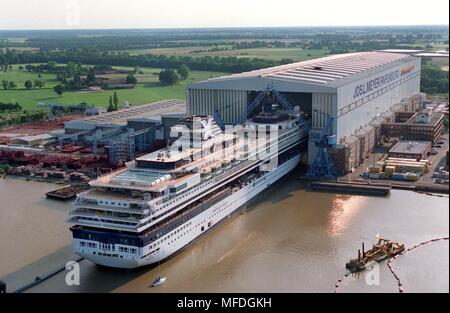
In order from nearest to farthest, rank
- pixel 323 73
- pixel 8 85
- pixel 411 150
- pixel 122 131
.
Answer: pixel 411 150, pixel 323 73, pixel 122 131, pixel 8 85

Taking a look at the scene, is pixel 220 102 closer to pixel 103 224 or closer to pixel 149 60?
pixel 103 224

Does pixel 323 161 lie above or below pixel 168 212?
below

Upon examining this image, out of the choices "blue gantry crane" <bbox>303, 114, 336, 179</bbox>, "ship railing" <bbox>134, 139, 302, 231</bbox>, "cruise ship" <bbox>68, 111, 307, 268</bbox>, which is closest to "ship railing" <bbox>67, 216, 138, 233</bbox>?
"cruise ship" <bbox>68, 111, 307, 268</bbox>

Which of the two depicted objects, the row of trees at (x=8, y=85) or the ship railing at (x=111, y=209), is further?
the row of trees at (x=8, y=85)

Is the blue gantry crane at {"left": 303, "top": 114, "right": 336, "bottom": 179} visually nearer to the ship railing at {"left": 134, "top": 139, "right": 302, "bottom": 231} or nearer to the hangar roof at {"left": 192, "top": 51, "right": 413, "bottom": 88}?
the hangar roof at {"left": 192, "top": 51, "right": 413, "bottom": 88}

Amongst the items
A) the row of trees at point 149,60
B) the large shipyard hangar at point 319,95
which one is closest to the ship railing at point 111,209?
the large shipyard hangar at point 319,95

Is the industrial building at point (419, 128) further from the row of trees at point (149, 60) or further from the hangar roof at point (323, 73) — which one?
the row of trees at point (149, 60)

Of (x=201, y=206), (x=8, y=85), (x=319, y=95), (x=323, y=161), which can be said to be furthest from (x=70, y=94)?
(x=201, y=206)

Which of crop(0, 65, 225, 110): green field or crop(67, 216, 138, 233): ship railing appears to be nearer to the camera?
crop(67, 216, 138, 233): ship railing
